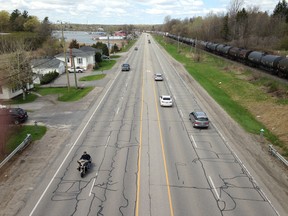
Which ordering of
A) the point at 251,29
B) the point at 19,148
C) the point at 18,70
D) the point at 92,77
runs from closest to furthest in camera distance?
the point at 19,148
the point at 18,70
the point at 92,77
the point at 251,29

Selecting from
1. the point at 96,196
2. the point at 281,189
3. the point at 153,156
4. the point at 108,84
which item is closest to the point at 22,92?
the point at 108,84

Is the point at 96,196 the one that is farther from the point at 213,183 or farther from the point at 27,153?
the point at 27,153

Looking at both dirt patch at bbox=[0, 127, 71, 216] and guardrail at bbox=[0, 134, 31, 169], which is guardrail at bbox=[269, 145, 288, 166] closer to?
dirt patch at bbox=[0, 127, 71, 216]

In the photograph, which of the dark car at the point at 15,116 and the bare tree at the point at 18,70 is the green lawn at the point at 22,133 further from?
the bare tree at the point at 18,70

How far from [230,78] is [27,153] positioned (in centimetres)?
4219

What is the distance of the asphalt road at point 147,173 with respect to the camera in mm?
17641

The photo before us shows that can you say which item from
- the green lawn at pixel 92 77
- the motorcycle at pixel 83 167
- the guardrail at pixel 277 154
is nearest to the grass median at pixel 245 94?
the guardrail at pixel 277 154

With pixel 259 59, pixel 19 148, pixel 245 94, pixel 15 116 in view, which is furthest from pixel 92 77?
pixel 19 148

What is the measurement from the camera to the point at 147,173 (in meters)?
21.5

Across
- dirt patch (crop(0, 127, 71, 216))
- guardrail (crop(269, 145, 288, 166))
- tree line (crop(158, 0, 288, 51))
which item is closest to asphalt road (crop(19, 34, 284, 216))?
dirt patch (crop(0, 127, 71, 216))

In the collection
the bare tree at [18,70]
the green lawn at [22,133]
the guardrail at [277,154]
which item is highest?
the bare tree at [18,70]

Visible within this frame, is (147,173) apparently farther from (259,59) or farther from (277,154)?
(259,59)

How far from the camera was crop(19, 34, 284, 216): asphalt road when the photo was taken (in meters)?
17.6

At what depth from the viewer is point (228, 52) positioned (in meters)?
76.6
